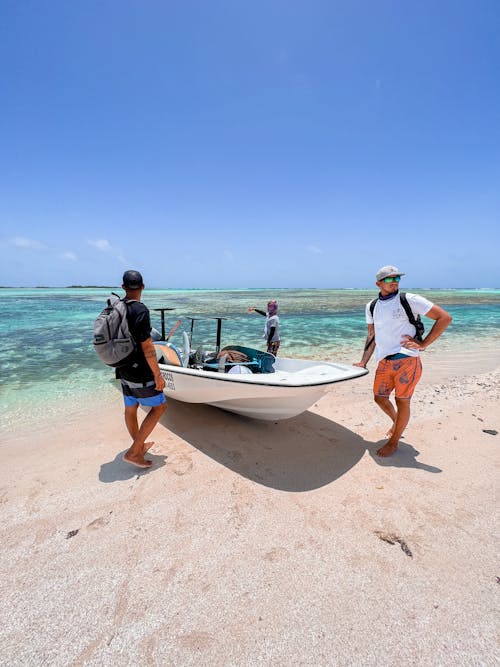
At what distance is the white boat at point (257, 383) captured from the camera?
12.2ft

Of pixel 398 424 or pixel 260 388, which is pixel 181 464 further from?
pixel 398 424

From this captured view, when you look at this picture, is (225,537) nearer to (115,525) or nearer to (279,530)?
(279,530)

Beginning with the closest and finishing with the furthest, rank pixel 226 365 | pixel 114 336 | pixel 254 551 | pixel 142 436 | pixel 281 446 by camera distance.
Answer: pixel 254 551, pixel 114 336, pixel 142 436, pixel 281 446, pixel 226 365

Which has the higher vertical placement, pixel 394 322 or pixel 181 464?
pixel 394 322

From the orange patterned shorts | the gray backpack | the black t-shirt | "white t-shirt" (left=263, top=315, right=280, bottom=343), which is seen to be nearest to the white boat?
the orange patterned shorts

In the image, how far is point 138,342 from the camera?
3053mm

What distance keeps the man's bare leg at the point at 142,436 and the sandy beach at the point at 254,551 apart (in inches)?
5.6

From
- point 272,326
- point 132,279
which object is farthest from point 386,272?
point 272,326

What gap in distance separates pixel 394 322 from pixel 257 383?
181 cm

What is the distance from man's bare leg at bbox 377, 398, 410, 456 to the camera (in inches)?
139

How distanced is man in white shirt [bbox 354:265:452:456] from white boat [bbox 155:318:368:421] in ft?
1.55

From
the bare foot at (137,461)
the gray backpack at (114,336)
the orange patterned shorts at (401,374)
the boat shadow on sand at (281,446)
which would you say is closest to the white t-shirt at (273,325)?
the boat shadow on sand at (281,446)

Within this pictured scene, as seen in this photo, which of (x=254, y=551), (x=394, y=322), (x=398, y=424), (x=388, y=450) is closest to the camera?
(x=254, y=551)

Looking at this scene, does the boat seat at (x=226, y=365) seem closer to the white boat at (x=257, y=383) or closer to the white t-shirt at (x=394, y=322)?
the white boat at (x=257, y=383)
